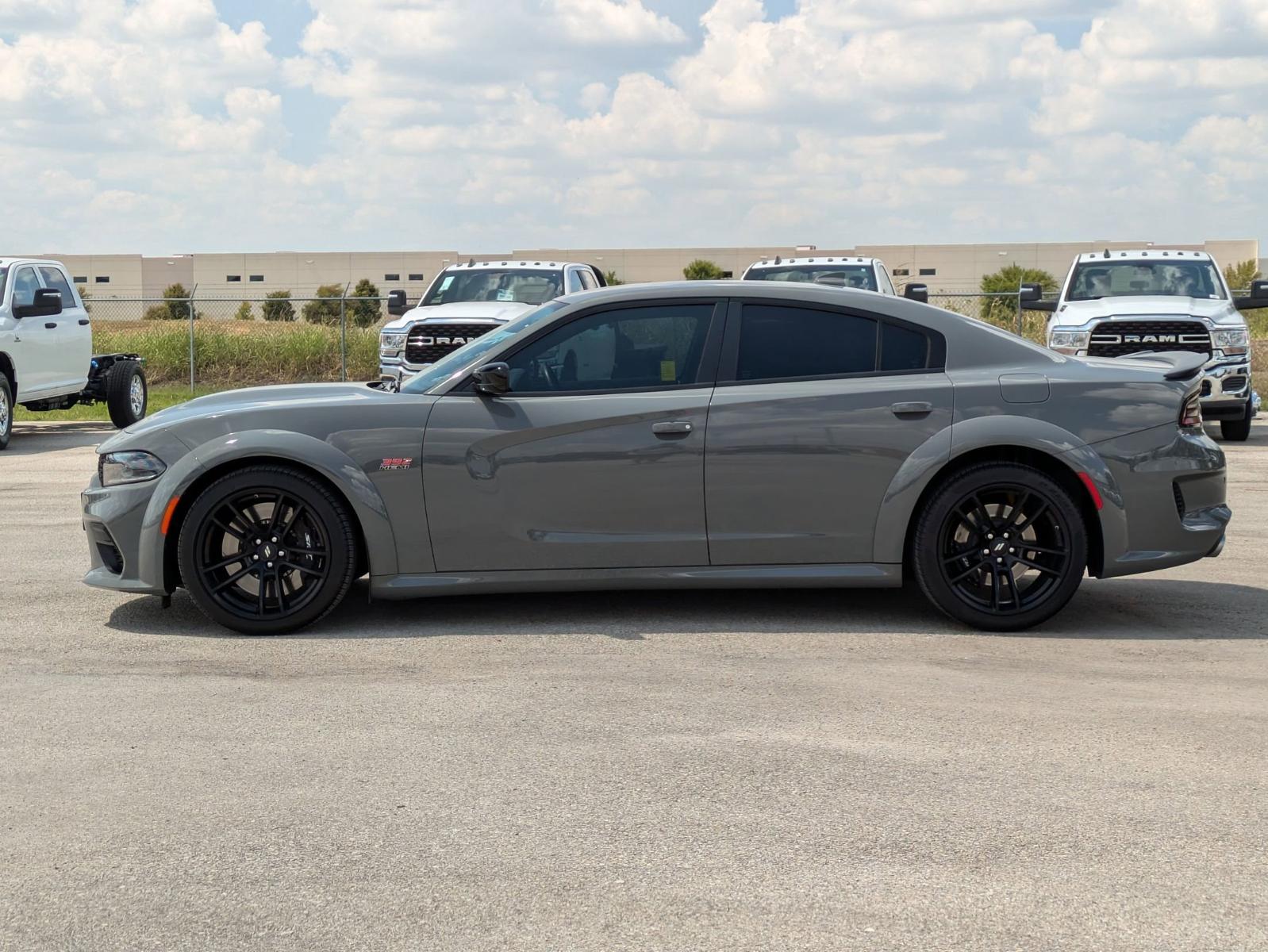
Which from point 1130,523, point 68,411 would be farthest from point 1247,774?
point 68,411

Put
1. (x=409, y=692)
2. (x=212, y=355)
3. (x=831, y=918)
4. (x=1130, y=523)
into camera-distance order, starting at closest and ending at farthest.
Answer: (x=831, y=918) → (x=409, y=692) → (x=1130, y=523) → (x=212, y=355)

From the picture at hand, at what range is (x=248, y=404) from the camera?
714 cm

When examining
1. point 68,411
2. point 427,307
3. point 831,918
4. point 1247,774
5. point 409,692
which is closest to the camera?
point 831,918

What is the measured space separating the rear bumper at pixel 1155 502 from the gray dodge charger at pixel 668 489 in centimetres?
1

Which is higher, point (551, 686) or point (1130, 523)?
point (1130, 523)

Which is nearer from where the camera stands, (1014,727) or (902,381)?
(1014,727)

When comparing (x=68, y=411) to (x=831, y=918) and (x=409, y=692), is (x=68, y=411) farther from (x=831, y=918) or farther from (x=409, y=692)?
(x=831, y=918)

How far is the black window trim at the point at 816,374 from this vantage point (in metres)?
7.04

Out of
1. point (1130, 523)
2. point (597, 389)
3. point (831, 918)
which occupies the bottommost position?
point (831, 918)

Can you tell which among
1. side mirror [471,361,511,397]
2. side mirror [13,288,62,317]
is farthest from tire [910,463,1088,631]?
side mirror [13,288,62,317]

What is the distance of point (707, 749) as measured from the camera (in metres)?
5.08

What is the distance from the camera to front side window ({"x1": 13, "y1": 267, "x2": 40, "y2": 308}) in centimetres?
1756

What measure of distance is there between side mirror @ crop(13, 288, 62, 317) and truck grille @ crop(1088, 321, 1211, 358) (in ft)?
37.5

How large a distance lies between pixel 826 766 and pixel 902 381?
2579mm
